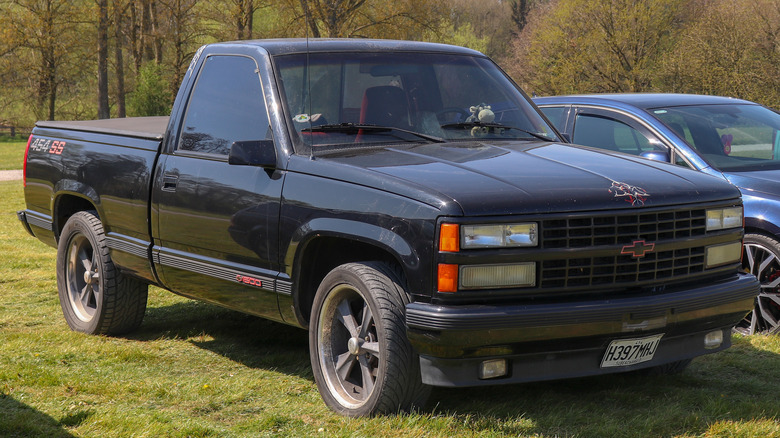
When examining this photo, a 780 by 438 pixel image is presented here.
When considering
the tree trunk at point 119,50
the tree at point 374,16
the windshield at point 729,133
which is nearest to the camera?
the windshield at point 729,133

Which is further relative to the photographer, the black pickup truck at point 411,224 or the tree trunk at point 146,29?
the tree trunk at point 146,29

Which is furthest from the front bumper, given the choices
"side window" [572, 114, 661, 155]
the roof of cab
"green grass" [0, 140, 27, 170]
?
"green grass" [0, 140, 27, 170]

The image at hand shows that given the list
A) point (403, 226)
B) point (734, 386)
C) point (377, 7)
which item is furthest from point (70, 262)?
point (377, 7)

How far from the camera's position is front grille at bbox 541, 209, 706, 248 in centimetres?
389

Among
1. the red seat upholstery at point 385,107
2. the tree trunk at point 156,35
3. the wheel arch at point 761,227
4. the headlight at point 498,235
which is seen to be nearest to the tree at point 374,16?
the tree trunk at point 156,35

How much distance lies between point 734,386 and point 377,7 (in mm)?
34009

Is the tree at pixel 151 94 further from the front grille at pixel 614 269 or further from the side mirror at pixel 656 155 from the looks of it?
the front grille at pixel 614 269

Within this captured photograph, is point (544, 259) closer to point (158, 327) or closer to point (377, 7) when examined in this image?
point (158, 327)

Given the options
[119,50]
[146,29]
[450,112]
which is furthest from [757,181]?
[146,29]

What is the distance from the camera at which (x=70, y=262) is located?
6.80m

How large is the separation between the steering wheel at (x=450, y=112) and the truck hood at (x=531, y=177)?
260 mm

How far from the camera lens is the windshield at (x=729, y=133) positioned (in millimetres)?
6656

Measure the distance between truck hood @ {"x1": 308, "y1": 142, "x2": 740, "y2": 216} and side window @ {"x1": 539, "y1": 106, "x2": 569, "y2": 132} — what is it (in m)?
2.81

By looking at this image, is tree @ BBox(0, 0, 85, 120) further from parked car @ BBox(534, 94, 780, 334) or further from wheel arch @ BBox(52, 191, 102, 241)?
parked car @ BBox(534, 94, 780, 334)
